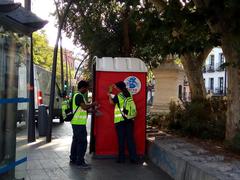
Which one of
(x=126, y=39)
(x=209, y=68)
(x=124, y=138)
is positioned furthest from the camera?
(x=209, y=68)

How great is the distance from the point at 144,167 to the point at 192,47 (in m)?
3.08

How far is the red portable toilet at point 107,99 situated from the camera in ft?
39.4

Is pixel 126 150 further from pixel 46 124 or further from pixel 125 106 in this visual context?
pixel 46 124

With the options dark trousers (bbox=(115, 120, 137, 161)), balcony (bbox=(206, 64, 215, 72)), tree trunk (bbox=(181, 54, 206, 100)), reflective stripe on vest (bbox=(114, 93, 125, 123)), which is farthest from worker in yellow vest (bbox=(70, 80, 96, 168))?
balcony (bbox=(206, 64, 215, 72))

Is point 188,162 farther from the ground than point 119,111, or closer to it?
closer to it

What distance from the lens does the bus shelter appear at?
7.26 m

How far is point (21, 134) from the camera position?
26.7 feet

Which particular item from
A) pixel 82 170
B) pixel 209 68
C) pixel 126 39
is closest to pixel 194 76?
pixel 126 39

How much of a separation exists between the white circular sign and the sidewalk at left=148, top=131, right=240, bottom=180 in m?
1.20

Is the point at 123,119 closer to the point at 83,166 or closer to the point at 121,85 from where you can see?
the point at 121,85


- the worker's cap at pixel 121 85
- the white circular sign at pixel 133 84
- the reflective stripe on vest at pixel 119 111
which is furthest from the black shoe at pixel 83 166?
the white circular sign at pixel 133 84

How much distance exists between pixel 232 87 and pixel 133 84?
2184 millimetres

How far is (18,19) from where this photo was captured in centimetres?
722

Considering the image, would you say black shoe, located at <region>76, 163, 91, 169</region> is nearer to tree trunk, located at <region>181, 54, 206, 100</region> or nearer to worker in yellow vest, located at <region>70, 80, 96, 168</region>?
worker in yellow vest, located at <region>70, 80, 96, 168</region>
